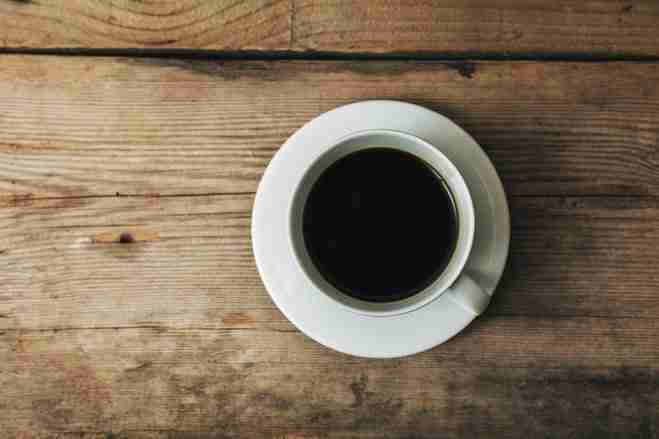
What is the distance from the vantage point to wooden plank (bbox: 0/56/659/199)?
2.25ft

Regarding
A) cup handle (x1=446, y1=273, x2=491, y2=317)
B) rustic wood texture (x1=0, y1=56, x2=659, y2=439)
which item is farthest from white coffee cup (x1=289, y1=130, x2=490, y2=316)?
rustic wood texture (x1=0, y1=56, x2=659, y2=439)

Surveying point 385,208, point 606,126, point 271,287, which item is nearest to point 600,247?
point 606,126

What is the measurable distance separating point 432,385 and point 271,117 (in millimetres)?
390

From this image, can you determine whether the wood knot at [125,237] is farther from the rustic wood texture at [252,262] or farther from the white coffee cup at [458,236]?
the white coffee cup at [458,236]

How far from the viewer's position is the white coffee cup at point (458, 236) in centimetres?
55

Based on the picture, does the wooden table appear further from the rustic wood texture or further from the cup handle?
the cup handle

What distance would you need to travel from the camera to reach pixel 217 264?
68 cm

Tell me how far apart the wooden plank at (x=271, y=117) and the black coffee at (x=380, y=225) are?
0.40 feet

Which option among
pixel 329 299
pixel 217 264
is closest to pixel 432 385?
pixel 329 299

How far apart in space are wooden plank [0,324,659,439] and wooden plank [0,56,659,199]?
7.4 inches

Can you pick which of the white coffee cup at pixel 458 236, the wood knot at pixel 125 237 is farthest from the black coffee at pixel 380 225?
the wood knot at pixel 125 237

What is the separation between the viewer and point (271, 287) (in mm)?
632

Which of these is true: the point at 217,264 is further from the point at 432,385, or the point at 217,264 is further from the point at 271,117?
the point at 432,385

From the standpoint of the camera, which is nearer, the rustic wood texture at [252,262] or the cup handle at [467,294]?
the cup handle at [467,294]
